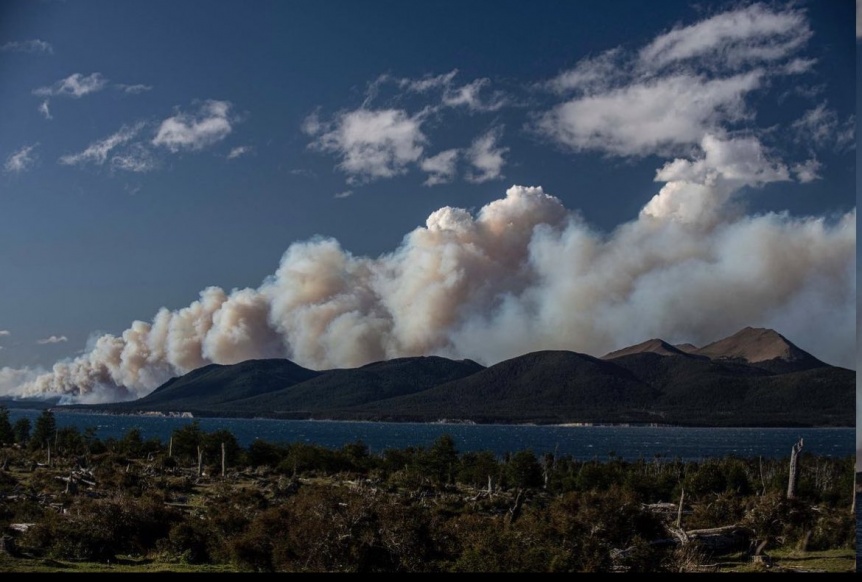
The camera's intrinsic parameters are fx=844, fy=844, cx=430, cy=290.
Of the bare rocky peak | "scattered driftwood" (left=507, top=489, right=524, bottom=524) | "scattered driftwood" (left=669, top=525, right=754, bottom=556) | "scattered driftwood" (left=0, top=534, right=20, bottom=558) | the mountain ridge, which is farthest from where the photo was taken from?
the bare rocky peak

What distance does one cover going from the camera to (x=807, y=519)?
11266 mm

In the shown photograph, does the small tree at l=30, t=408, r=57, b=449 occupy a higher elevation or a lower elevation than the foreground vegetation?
higher

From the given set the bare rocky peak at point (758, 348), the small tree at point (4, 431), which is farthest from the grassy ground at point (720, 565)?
the bare rocky peak at point (758, 348)

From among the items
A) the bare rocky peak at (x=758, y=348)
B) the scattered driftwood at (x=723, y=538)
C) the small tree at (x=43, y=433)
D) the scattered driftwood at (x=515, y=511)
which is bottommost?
the scattered driftwood at (x=723, y=538)

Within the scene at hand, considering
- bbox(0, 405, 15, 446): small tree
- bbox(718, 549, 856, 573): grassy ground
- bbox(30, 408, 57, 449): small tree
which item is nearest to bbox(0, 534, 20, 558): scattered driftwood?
bbox(718, 549, 856, 573): grassy ground

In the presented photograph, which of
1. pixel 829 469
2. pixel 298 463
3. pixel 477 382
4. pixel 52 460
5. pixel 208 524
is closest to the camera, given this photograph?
pixel 208 524

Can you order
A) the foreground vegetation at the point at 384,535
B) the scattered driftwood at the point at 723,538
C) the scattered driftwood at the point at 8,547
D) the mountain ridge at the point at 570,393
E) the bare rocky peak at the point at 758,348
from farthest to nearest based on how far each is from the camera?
the bare rocky peak at the point at 758,348, the mountain ridge at the point at 570,393, the scattered driftwood at the point at 723,538, the scattered driftwood at the point at 8,547, the foreground vegetation at the point at 384,535

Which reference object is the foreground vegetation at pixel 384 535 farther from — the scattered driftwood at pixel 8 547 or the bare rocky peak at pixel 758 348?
the bare rocky peak at pixel 758 348

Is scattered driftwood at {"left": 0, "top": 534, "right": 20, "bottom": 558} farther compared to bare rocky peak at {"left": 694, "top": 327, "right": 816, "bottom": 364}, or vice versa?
bare rocky peak at {"left": 694, "top": 327, "right": 816, "bottom": 364}

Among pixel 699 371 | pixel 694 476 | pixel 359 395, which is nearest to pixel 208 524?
pixel 694 476

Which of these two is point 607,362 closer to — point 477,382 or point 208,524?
point 477,382

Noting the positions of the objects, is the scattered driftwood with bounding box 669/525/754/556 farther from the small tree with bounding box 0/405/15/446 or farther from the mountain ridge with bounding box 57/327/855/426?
the mountain ridge with bounding box 57/327/855/426

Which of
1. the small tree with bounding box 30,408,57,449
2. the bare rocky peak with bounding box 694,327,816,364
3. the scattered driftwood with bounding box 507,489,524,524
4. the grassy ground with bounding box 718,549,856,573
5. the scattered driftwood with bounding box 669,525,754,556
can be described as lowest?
the grassy ground with bounding box 718,549,856,573

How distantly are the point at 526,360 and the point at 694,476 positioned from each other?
95.1m
